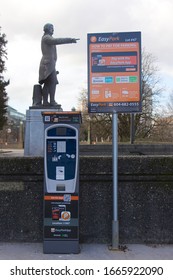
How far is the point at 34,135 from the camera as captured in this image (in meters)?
8.32

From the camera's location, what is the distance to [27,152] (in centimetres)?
837

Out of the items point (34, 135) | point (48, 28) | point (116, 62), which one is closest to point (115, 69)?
point (116, 62)

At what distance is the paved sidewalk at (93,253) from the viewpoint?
15.1ft

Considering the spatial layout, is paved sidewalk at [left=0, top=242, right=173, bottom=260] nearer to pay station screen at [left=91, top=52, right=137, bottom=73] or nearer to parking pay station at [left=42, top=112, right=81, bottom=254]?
parking pay station at [left=42, top=112, right=81, bottom=254]

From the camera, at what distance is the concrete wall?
5.30 meters

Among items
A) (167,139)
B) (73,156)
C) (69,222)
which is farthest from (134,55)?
(167,139)

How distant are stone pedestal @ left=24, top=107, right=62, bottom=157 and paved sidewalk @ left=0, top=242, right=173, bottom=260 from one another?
3.37 m

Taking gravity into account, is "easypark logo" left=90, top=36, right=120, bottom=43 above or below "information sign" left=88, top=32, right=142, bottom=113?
above

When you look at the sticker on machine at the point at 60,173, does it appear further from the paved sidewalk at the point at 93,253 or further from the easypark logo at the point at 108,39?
the easypark logo at the point at 108,39

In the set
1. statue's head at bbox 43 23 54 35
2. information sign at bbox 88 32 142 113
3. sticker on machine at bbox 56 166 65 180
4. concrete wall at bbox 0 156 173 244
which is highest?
statue's head at bbox 43 23 54 35

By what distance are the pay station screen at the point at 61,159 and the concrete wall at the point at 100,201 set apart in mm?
525

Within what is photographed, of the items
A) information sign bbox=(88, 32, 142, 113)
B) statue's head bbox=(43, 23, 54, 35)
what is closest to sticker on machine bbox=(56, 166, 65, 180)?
information sign bbox=(88, 32, 142, 113)

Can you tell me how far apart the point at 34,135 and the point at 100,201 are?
358 cm

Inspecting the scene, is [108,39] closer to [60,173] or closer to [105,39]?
[105,39]
